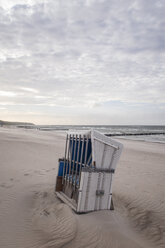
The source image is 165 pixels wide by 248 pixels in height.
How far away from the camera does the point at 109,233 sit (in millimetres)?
4258

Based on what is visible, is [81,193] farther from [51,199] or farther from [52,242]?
[51,199]

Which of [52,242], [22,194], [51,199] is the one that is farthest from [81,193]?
[22,194]

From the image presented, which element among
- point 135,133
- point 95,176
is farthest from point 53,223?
point 135,133

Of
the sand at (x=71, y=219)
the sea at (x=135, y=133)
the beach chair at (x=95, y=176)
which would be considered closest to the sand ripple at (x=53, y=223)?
the sand at (x=71, y=219)

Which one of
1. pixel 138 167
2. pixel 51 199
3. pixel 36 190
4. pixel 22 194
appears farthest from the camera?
pixel 138 167

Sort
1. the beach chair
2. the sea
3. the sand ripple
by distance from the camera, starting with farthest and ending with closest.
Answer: the sea → the beach chair → the sand ripple

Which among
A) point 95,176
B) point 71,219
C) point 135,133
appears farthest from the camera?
point 135,133

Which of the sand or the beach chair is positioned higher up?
the beach chair

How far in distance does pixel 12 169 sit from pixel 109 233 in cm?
663

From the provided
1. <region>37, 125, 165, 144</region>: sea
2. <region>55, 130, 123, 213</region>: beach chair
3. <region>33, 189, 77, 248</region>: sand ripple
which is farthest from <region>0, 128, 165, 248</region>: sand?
<region>37, 125, 165, 144</region>: sea

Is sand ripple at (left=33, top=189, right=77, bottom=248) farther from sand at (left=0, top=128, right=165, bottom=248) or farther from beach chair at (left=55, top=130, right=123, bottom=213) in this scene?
beach chair at (left=55, top=130, right=123, bottom=213)

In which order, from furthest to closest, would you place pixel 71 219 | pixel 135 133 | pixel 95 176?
1. pixel 135 133
2. pixel 95 176
3. pixel 71 219

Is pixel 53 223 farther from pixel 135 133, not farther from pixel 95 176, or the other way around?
pixel 135 133

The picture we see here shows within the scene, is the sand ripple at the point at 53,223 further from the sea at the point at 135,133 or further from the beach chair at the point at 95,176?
the sea at the point at 135,133
